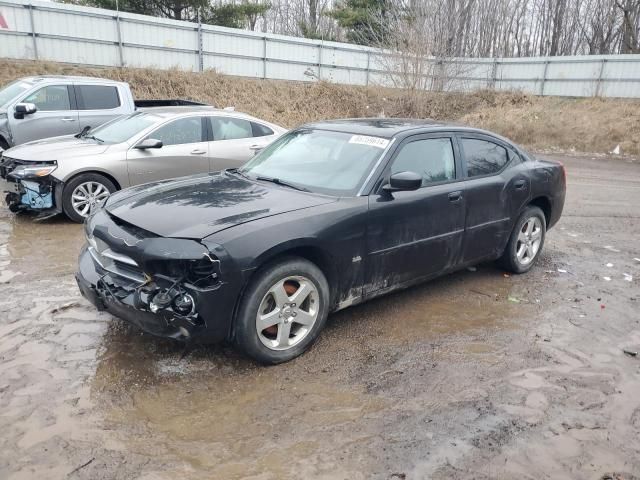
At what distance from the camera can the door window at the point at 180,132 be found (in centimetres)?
762

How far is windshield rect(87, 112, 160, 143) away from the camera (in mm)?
7547

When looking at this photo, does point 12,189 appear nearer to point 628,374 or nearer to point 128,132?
point 128,132

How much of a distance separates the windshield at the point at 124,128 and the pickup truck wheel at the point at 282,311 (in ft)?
15.9

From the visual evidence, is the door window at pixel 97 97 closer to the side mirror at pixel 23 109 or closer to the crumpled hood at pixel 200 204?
the side mirror at pixel 23 109

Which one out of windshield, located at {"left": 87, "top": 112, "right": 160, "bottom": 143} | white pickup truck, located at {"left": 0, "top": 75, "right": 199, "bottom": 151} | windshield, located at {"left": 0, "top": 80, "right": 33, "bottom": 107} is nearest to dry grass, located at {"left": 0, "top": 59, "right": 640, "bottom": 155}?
windshield, located at {"left": 0, "top": 80, "right": 33, "bottom": 107}

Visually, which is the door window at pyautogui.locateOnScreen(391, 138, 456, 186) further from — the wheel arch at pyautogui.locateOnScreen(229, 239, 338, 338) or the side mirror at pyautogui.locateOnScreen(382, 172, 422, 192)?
the wheel arch at pyautogui.locateOnScreen(229, 239, 338, 338)

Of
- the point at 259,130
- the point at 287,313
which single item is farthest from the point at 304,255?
the point at 259,130

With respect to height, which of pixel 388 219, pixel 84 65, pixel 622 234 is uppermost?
pixel 84 65

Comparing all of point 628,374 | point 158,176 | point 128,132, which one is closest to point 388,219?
point 628,374

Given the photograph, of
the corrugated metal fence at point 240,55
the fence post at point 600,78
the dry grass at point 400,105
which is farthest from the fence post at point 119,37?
the fence post at point 600,78

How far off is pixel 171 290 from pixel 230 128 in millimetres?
5522

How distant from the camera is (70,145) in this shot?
24.0 ft

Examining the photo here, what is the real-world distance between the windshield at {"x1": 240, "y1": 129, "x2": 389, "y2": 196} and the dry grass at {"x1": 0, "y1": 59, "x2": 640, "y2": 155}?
14.1m

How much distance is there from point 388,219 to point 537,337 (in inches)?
64.2
